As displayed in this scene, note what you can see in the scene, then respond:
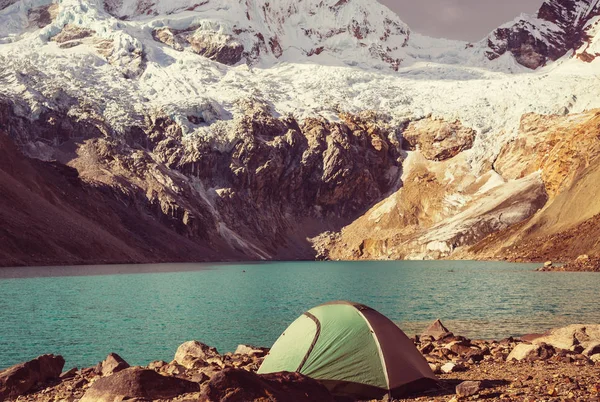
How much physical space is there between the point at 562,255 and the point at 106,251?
248 feet

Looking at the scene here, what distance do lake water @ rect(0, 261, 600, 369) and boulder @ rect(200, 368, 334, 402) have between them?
38.5ft

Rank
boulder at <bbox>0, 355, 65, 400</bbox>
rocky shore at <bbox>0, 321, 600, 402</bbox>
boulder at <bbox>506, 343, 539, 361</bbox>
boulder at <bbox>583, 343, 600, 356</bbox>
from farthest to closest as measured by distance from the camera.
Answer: boulder at <bbox>583, 343, 600, 356</bbox>, boulder at <bbox>506, 343, 539, 361</bbox>, boulder at <bbox>0, 355, 65, 400</bbox>, rocky shore at <bbox>0, 321, 600, 402</bbox>

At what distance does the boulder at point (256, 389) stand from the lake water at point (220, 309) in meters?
11.7

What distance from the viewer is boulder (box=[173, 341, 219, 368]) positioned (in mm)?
23453

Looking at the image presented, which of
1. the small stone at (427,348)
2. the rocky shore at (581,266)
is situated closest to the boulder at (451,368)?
the small stone at (427,348)

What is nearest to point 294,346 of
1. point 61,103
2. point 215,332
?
point 215,332

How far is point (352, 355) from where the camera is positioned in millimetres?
18156

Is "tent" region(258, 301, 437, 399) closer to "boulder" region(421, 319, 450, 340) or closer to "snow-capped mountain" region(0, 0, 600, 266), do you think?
"boulder" region(421, 319, 450, 340)

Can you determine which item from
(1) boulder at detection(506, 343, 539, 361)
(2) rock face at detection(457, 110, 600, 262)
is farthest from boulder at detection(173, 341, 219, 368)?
(2) rock face at detection(457, 110, 600, 262)

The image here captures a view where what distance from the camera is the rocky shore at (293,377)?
1508 centimetres

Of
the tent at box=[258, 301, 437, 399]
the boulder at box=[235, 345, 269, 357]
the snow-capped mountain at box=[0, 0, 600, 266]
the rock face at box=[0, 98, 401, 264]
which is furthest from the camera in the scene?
the rock face at box=[0, 98, 401, 264]

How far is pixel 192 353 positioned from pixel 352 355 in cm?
868

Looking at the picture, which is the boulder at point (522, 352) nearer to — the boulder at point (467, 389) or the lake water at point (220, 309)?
the boulder at point (467, 389)

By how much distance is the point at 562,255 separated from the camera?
99.5 m
